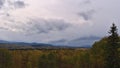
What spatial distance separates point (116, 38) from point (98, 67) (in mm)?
82513

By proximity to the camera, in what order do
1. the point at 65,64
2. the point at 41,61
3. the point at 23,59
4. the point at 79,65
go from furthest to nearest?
the point at 23,59 → the point at 65,64 → the point at 79,65 → the point at 41,61

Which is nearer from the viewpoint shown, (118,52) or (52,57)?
(118,52)

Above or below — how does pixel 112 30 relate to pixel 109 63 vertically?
above

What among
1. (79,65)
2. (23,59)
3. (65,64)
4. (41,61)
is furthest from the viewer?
(23,59)

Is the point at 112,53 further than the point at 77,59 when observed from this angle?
No

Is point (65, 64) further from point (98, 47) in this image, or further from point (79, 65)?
point (98, 47)

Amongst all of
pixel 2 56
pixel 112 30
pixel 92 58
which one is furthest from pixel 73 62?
pixel 112 30

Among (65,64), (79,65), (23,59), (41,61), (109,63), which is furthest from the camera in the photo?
(23,59)

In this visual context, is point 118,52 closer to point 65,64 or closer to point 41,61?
point 41,61

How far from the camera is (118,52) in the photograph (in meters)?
50.4

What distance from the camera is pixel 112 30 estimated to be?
2015 inches

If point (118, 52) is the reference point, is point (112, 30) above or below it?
above

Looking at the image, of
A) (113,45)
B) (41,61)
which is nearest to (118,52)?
(113,45)

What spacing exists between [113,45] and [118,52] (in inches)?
48.2
